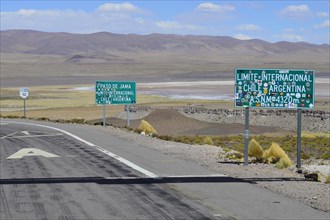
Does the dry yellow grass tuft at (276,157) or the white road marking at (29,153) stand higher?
the white road marking at (29,153)

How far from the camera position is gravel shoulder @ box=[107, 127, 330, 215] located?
1235cm

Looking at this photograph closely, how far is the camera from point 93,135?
2759cm

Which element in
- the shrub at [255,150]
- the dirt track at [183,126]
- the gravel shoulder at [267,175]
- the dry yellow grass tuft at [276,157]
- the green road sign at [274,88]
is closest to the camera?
the gravel shoulder at [267,175]

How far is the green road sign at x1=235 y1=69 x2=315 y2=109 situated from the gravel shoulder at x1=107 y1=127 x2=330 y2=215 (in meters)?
1.72

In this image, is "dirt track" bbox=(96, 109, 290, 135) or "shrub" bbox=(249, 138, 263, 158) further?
"dirt track" bbox=(96, 109, 290, 135)

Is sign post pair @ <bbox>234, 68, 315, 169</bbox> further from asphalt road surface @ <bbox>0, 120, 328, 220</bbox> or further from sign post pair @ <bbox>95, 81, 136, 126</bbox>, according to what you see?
sign post pair @ <bbox>95, 81, 136, 126</bbox>

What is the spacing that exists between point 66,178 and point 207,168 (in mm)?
3746

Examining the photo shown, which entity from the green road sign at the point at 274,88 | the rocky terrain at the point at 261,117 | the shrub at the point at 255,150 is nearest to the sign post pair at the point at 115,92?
the shrub at the point at 255,150

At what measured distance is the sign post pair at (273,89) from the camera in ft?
57.3

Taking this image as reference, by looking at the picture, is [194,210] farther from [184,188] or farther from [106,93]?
[106,93]

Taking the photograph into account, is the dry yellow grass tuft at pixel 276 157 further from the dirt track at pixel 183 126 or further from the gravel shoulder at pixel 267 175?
the dirt track at pixel 183 126

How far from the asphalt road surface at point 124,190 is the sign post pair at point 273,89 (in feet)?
7.62

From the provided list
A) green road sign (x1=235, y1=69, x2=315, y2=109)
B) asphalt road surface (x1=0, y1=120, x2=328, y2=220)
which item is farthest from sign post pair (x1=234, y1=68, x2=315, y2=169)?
asphalt road surface (x1=0, y1=120, x2=328, y2=220)

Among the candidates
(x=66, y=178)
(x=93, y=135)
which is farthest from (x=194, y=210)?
(x=93, y=135)
